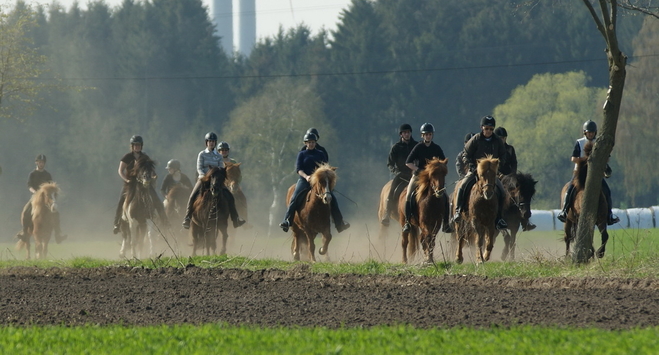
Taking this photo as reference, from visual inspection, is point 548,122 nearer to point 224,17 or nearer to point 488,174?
point 488,174

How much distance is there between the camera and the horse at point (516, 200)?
22.1 meters

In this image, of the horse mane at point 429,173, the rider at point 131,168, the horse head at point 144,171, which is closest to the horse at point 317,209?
the horse mane at point 429,173

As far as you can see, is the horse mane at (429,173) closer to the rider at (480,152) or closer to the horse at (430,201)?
the horse at (430,201)

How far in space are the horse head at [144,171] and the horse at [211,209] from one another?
1.35 metres

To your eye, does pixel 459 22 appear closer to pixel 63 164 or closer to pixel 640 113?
pixel 640 113

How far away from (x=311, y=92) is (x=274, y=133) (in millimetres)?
4565

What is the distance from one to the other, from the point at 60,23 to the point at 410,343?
3056 inches

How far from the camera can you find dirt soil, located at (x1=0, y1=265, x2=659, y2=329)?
11383 millimetres

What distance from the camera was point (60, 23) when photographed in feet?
273

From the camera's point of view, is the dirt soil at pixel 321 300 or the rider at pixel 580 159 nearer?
the dirt soil at pixel 321 300

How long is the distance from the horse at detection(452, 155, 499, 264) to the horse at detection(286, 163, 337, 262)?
9.26 ft

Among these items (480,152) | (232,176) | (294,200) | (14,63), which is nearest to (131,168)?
(232,176)

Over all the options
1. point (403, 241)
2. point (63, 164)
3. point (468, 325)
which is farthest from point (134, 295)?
point (63, 164)

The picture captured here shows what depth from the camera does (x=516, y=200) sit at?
2227cm
